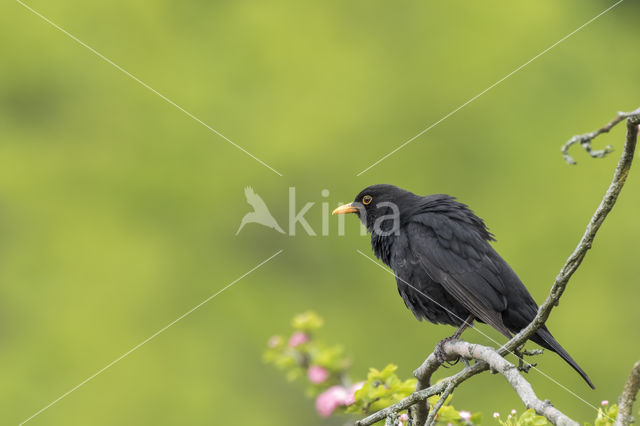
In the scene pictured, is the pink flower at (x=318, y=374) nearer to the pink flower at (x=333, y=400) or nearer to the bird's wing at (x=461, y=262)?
the pink flower at (x=333, y=400)

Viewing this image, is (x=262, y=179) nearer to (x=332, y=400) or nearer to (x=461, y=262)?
(x=461, y=262)

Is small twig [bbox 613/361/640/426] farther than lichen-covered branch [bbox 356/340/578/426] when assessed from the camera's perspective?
No

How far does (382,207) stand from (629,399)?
349 centimetres

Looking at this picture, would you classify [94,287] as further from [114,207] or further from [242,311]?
[242,311]

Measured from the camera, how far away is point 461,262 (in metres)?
4.39

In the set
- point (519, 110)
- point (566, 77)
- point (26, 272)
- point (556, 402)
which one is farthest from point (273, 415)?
point (566, 77)

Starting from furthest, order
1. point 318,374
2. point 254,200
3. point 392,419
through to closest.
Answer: point 254,200 < point 318,374 < point 392,419

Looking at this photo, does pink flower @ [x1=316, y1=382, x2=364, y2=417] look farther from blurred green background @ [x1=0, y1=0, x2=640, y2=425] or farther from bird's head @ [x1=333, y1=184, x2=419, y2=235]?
blurred green background @ [x1=0, y1=0, x2=640, y2=425]

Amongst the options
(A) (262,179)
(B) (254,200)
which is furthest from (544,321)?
(A) (262,179)

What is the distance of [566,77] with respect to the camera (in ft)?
42.0

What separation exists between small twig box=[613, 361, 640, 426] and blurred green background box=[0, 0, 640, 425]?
820 cm

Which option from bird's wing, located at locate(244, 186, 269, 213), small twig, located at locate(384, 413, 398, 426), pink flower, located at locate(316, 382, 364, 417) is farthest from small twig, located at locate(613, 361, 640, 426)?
bird's wing, located at locate(244, 186, 269, 213)

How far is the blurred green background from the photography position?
10.8 meters

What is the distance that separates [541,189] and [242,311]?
500 centimetres
